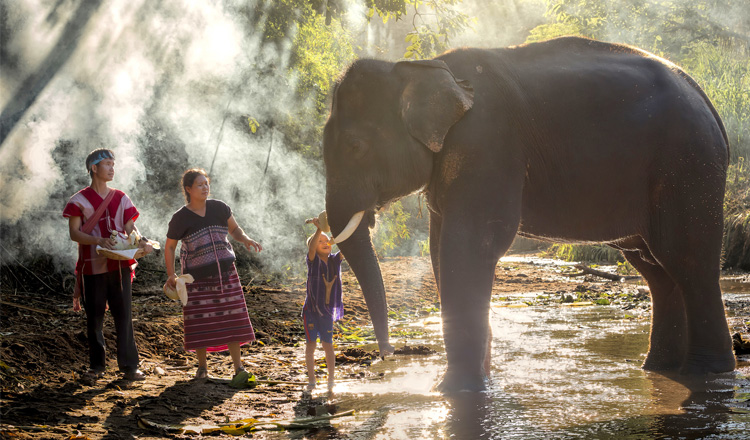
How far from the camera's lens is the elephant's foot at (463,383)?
4.83m

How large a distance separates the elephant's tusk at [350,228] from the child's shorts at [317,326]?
2.41 ft

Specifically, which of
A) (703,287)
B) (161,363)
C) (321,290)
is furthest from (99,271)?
(703,287)

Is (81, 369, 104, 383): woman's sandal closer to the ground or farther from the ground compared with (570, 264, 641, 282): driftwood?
closer to the ground

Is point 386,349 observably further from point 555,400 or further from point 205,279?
point 205,279

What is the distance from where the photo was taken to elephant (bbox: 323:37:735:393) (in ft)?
16.7

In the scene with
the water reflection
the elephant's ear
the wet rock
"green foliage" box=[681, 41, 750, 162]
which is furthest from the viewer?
"green foliage" box=[681, 41, 750, 162]

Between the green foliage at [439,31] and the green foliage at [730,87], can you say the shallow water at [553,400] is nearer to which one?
the green foliage at [439,31]

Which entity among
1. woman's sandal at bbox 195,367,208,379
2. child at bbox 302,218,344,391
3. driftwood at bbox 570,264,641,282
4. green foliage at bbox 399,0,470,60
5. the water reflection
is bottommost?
the water reflection

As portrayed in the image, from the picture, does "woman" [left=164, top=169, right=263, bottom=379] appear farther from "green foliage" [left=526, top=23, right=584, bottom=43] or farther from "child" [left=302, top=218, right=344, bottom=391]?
"green foliage" [left=526, top=23, right=584, bottom=43]

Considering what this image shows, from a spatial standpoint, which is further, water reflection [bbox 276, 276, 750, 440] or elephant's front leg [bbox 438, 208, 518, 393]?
elephant's front leg [bbox 438, 208, 518, 393]

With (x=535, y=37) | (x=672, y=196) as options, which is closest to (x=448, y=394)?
(x=672, y=196)

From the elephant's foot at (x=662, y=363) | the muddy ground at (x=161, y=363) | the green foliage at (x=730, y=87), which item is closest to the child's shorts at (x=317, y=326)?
the muddy ground at (x=161, y=363)

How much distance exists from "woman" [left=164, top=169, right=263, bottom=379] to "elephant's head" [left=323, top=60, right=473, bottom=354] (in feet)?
3.28

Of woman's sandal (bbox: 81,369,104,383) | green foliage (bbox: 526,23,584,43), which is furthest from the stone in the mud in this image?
green foliage (bbox: 526,23,584,43)
